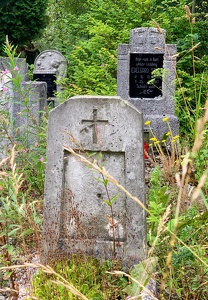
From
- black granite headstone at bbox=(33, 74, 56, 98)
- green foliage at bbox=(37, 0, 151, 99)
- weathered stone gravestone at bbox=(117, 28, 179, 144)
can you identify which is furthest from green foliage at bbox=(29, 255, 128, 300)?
black granite headstone at bbox=(33, 74, 56, 98)

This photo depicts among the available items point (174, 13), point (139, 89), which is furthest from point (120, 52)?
point (174, 13)

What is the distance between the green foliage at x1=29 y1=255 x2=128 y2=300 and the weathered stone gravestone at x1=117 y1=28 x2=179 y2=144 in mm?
4329

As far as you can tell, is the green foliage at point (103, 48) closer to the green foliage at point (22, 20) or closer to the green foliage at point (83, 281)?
the green foliage at point (22, 20)

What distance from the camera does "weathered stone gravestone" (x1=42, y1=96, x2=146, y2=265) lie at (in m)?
2.83

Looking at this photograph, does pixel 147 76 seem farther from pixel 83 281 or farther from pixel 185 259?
pixel 83 281

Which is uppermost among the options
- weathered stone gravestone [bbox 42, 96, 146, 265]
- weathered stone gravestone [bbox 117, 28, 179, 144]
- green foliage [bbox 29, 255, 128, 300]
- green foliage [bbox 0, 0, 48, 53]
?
green foliage [bbox 0, 0, 48, 53]

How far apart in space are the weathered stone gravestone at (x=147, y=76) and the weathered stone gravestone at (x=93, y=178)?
411 centimetres

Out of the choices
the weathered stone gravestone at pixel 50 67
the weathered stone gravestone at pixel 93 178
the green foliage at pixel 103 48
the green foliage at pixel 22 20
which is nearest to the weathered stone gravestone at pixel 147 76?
the green foliage at pixel 103 48

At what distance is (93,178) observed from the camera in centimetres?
294

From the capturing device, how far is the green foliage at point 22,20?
1709 cm

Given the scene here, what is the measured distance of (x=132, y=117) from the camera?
2795 millimetres

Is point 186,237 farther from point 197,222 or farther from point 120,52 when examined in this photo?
point 120,52

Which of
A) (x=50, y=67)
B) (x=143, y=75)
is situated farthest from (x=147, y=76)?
(x=50, y=67)

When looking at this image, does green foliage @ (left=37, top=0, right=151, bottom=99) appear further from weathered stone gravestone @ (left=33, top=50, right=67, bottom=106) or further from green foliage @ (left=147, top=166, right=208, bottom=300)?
green foliage @ (left=147, top=166, right=208, bottom=300)
